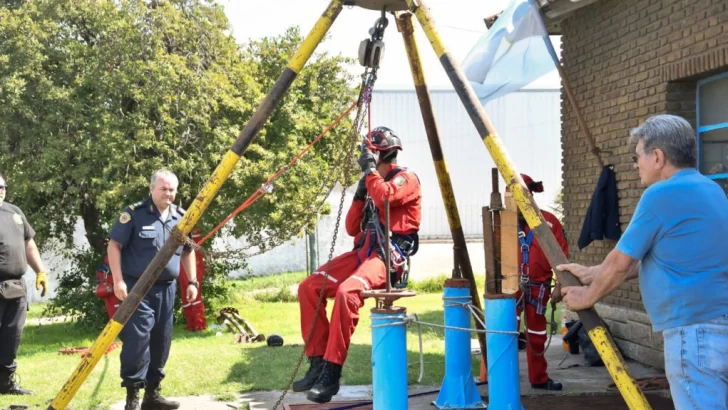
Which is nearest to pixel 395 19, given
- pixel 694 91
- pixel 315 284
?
pixel 315 284

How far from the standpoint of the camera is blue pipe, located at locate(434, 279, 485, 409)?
6531 millimetres

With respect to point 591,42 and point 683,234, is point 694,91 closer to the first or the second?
point 591,42

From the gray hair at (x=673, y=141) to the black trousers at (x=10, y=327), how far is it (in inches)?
275

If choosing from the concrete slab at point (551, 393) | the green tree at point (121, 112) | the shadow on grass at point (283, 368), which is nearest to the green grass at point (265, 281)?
the green tree at point (121, 112)

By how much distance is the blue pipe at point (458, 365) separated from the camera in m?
6.53

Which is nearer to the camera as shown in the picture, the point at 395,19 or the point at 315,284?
the point at 395,19

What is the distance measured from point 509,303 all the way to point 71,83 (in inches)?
347

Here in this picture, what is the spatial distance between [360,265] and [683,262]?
3188 mm

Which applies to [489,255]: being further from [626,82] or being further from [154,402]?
[626,82]

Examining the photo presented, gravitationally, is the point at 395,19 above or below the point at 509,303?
above

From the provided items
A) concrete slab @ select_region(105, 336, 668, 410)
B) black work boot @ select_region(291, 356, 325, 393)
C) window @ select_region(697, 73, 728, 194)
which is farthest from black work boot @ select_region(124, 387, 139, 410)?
window @ select_region(697, 73, 728, 194)

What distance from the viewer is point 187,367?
901 centimetres

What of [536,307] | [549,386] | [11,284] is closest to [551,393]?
[549,386]

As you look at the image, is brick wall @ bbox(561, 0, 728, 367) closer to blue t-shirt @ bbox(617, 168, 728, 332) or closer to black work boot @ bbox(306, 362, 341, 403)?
blue t-shirt @ bbox(617, 168, 728, 332)
